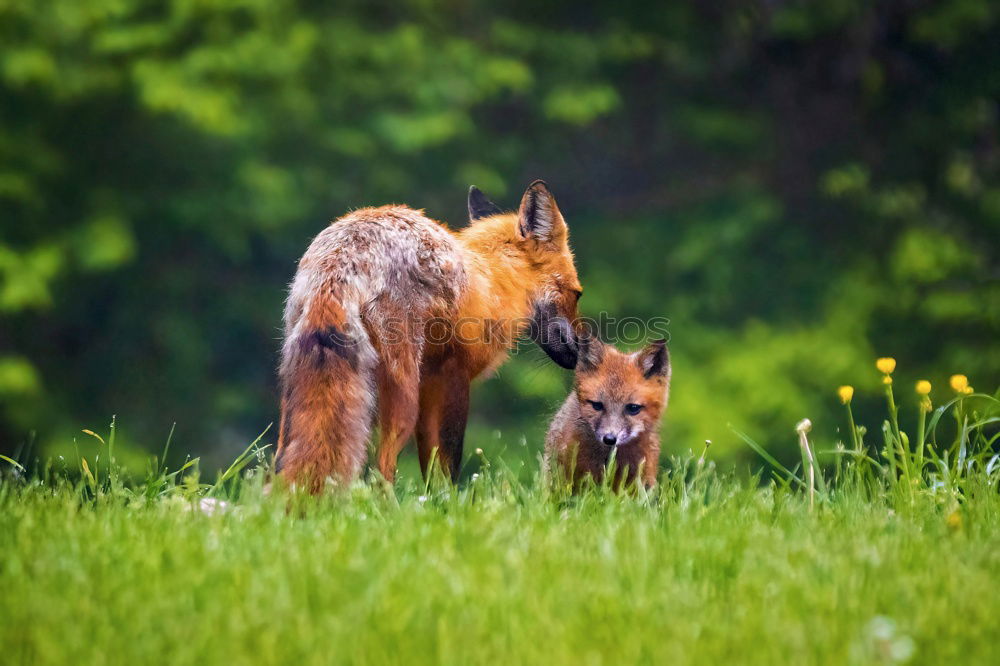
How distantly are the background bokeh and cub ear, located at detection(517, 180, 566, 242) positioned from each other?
16.5 ft

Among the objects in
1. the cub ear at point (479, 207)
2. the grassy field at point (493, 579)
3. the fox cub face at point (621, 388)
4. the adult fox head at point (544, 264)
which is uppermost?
the cub ear at point (479, 207)

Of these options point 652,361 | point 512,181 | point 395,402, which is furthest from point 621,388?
point 512,181

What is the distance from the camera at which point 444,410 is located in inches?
188

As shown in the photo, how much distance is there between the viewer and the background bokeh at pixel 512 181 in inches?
447

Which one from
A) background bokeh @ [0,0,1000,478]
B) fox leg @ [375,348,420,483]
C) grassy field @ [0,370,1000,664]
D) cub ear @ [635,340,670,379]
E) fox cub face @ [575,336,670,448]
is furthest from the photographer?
background bokeh @ [0,0,1000,478]

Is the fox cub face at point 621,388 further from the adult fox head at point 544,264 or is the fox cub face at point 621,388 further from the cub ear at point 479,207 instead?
the cub ear at point 479,207

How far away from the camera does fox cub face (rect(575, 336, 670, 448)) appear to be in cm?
525

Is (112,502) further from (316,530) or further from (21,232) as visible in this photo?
(21,232)

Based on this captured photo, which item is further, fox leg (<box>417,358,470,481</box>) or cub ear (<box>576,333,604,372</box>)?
cub ear (<box>576,333,604,372</box>)

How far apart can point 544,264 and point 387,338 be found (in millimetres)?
1594

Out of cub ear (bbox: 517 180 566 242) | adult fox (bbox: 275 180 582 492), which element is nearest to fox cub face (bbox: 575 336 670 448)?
adult fox (bbox: 275 180 582 492)

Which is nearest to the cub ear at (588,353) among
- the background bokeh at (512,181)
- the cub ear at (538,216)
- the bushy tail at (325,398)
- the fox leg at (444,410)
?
the cub ear at (538,216)

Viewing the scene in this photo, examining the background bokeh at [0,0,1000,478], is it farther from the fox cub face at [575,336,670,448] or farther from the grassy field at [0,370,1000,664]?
the grassy field at [0,370,1000,664]

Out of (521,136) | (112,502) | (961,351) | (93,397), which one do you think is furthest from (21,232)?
(961,351)
